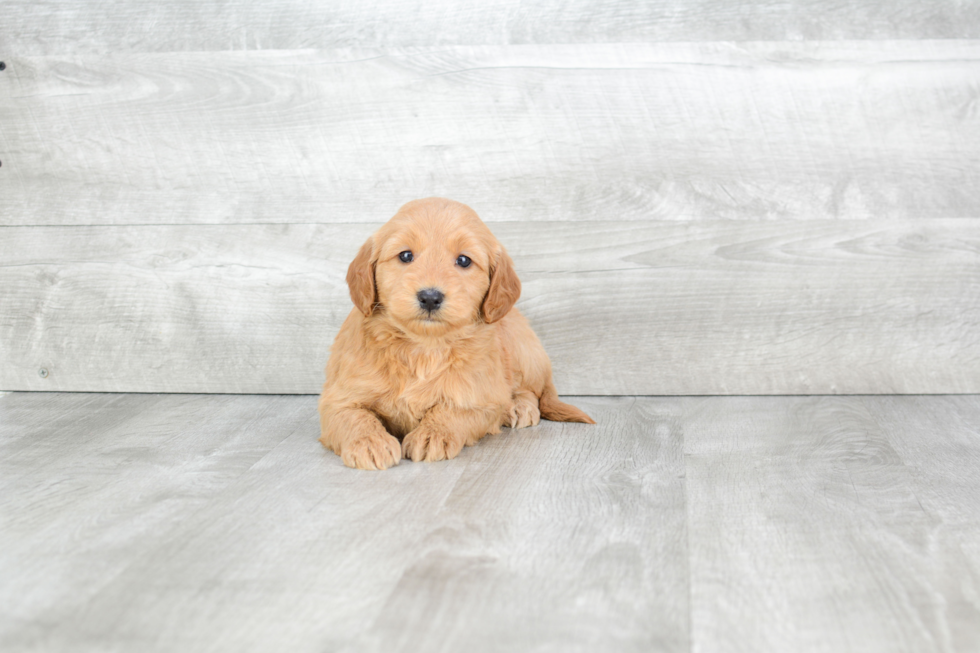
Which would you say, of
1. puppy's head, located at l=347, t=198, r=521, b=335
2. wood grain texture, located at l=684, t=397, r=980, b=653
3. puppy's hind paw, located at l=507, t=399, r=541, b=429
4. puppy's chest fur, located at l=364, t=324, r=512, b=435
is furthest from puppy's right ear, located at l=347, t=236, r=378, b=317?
wood grain texture, located at l=684, t=397, r=980, b=653

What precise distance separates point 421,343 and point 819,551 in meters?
0.99

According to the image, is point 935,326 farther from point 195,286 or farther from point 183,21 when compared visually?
point 183,21

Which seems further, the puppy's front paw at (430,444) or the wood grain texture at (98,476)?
the puppy's front paw at (430,444)

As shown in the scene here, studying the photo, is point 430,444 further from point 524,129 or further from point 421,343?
point 524,129

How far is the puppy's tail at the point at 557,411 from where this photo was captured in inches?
92.0

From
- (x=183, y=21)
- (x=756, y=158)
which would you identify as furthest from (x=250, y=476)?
(x=756, y=158)

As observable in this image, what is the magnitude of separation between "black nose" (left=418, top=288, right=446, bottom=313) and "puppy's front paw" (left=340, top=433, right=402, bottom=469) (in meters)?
0.32

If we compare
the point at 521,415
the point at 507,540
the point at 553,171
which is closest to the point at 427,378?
the point at 521,415

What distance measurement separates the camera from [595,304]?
2670 millimetres

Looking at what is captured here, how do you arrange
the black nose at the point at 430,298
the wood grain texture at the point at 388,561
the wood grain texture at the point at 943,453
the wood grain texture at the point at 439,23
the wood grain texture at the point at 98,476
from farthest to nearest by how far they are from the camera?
the wood grain texture at the point at 439,23
the black nose at the point at 430,298
the wood grain texture at the point at 943,453
the wood grain texture at the point at 98,476
the wood grain texture at the point at 388,561

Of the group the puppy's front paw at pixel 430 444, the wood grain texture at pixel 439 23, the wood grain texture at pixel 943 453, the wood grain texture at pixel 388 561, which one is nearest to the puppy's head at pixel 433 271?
the puppy's front paw at pixel 430 444

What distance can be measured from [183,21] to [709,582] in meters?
2.29

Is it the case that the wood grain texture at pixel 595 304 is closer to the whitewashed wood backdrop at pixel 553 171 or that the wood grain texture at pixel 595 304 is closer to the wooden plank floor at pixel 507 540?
the whitewashed wood backdrop at pixel 553 171

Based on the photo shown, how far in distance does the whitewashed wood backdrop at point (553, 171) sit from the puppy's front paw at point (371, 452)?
0.84 metres
